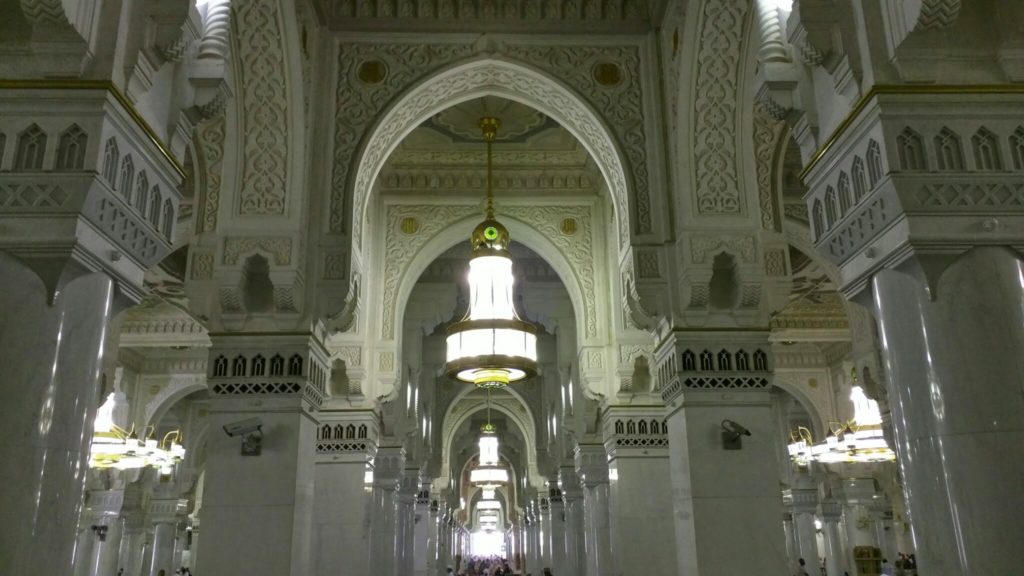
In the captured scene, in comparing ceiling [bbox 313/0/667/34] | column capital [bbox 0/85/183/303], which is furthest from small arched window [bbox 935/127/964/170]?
ceiling [bbox 313/0/667/34]

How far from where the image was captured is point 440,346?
12.0 metres

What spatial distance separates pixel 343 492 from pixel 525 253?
4.21 metres

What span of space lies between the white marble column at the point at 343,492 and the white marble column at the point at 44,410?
4.38 metres

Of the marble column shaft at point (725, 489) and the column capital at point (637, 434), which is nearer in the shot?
the marble column shaft at point (725, 489)

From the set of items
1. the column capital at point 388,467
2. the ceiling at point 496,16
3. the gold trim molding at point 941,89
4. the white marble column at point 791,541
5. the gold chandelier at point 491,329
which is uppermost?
the ceiling at point 496,16

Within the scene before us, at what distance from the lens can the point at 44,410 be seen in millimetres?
1938

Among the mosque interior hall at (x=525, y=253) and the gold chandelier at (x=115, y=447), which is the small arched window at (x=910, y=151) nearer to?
the mosque interior hall at (x=525, y=253)

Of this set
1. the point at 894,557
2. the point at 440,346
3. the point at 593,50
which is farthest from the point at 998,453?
the point at 894,557

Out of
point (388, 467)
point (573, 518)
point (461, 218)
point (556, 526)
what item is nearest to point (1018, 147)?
point (461, 218)

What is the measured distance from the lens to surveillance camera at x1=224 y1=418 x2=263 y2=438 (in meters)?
4.29

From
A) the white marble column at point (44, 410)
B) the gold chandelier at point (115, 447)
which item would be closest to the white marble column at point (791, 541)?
the gold chandelier at point (115, 447)

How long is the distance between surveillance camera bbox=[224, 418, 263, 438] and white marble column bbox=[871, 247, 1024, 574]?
3256 millimetres

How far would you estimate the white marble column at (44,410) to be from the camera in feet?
6.07

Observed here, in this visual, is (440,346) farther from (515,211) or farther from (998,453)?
(998,453)
